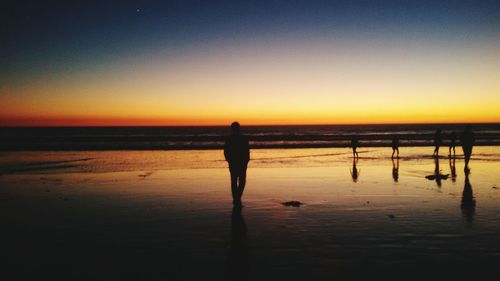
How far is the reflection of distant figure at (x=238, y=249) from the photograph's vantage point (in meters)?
5.10

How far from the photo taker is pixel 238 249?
6.08m

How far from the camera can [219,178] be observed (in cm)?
1542

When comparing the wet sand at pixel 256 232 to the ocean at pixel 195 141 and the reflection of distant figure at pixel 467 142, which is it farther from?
the ocean at pixel 195 141

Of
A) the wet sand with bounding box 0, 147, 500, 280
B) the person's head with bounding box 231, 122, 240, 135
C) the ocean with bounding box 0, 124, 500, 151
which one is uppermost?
the person's head with bounding box 231, 122, 240, 135

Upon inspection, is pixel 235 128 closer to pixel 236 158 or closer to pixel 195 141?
pixel 236 158

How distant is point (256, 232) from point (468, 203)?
575 cm

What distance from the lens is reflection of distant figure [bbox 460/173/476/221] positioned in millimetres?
8258

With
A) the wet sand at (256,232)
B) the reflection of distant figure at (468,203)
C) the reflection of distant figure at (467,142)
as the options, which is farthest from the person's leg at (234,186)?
the reflection of distant figure at (467,142)

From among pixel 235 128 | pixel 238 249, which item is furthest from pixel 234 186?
pixel 238 249

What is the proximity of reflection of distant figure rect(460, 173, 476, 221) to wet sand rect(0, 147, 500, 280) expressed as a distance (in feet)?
0.08

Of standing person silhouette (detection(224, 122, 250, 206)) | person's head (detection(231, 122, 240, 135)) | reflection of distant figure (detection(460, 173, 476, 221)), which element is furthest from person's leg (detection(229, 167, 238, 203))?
reflection of distant figure (detection(460, 173, 476, 221))

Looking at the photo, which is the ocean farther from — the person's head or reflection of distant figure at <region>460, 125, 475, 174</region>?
the person's head

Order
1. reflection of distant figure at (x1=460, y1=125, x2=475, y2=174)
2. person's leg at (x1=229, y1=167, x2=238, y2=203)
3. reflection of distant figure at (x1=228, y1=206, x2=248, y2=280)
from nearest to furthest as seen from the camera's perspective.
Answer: reflection of distant figure at (x1=228, y1=206, x2=248, y2=280) < person's leg at (x1=229, y1=167, x2=238, y2=203) < reflection of distant figure at (x1=460, y1=125, x2=475, y2=174)

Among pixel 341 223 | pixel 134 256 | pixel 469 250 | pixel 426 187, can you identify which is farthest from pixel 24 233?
pixel 426 187
